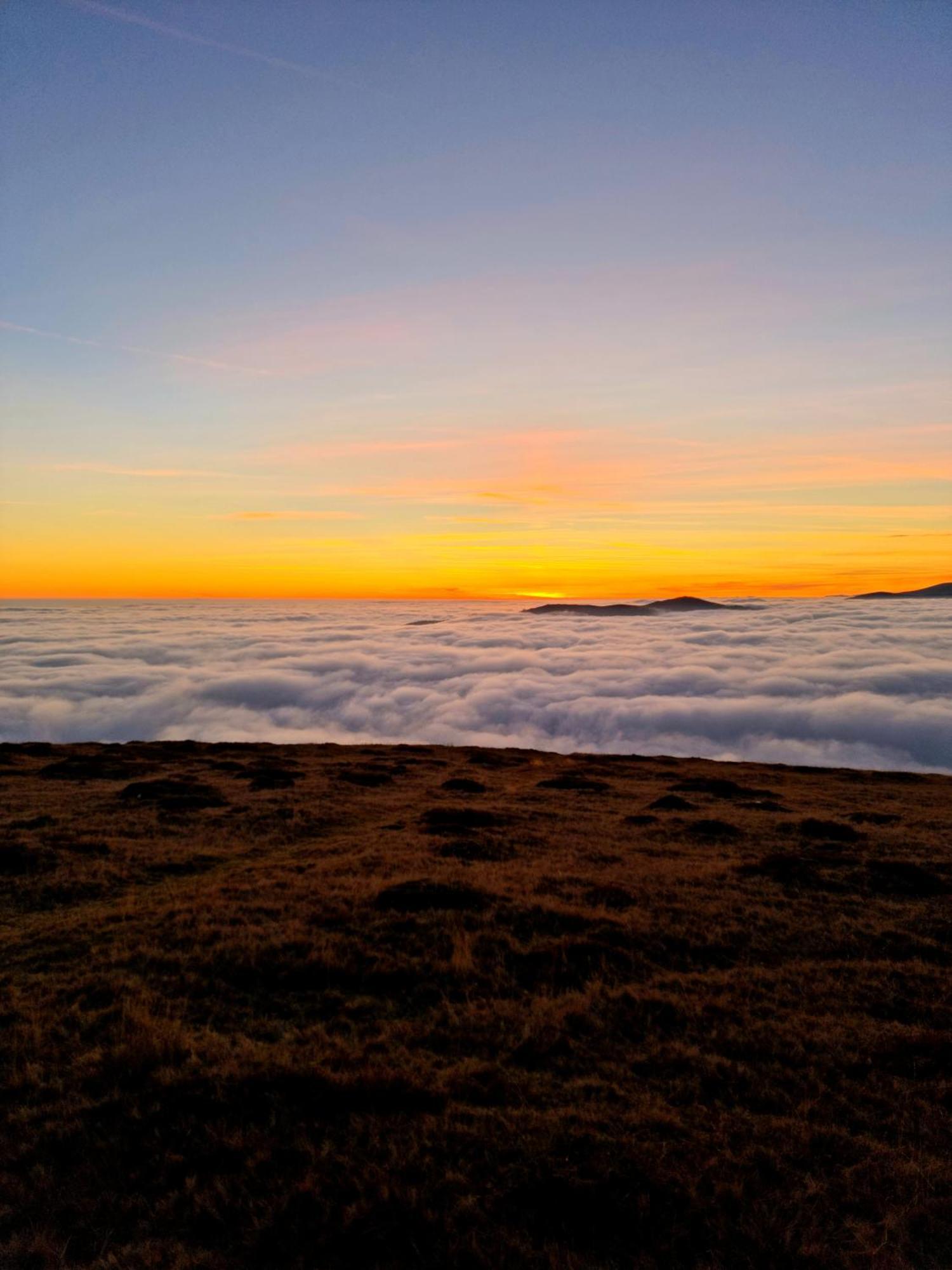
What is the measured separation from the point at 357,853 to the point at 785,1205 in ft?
49.0

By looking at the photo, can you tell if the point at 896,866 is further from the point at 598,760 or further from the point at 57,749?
the point at 57,749

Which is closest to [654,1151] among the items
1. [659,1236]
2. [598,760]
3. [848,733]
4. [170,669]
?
[659,1236]

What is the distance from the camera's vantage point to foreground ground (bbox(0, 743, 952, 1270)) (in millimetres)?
6094

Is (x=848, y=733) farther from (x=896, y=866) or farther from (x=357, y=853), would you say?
(x=357, y=853)

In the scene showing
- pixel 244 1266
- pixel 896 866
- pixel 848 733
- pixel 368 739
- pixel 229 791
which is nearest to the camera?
pixel 244 1266

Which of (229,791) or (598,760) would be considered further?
(598,760)

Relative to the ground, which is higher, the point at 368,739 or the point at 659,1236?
the point at 659,1236

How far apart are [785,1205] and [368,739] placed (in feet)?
304

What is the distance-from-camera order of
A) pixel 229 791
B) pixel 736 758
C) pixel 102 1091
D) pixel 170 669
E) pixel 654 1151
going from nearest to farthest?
pixel 654 1151, pixel 102 1091, pixel 229 791, pixel 736 758, pixel 170 669

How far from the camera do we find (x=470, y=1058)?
8.84 m

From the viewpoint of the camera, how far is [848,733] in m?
104

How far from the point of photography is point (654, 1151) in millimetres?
7035

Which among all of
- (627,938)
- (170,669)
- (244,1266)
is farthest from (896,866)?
(170,669)

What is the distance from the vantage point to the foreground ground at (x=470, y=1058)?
20.0 feet
